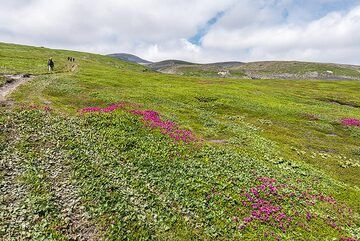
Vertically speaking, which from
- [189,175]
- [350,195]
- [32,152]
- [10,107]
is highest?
[10,107]

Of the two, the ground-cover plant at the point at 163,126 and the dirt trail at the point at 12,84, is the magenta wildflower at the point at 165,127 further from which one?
the dirt trail at the point at 12,84

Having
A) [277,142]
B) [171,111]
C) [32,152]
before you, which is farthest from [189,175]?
[171,111]

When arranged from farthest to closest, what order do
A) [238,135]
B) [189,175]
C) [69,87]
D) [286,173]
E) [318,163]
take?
[69,87], [238,135], [318,163], [286,173], [189,175]

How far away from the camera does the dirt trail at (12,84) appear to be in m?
51.7

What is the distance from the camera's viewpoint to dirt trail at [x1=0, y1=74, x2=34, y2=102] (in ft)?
170

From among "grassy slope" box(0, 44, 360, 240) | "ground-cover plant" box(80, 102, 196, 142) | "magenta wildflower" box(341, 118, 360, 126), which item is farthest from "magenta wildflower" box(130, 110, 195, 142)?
"magenta wildflower" box(341, 118, 360, 126)

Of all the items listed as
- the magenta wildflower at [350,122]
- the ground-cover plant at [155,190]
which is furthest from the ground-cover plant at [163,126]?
the magenta wildflower at [350,122]

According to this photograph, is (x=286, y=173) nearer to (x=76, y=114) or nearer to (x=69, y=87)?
(x=76, y=114)

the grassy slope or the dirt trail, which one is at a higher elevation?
the dirt trail

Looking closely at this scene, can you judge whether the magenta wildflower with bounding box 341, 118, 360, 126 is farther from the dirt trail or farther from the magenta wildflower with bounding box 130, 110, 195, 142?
the dirt trail

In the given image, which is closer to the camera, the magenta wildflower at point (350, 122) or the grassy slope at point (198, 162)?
the grassy slope at point (198, 162)

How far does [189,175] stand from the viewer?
1150 inches

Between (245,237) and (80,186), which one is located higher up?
(80,186)

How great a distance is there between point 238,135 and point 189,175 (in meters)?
19.5
